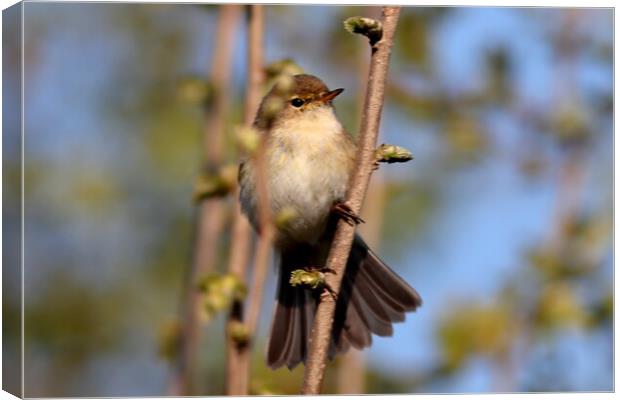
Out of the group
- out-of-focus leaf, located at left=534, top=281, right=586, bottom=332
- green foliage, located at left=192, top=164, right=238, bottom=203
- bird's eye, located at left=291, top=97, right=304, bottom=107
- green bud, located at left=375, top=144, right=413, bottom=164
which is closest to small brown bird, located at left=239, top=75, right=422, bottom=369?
bird's eye, located at left=291, top=97, right=304, bottom=107

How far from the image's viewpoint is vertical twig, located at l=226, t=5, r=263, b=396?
79.0 inches

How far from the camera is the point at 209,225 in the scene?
2195 mm

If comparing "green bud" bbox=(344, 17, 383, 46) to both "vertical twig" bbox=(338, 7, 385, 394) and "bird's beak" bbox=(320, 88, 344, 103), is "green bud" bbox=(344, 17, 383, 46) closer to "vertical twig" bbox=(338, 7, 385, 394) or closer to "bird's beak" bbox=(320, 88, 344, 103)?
"vertical twig" bbox=(338, 7, 385, 394)

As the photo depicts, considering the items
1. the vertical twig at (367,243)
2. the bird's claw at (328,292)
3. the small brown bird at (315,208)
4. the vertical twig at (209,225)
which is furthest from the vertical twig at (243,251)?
the small brown bird at (315,208)

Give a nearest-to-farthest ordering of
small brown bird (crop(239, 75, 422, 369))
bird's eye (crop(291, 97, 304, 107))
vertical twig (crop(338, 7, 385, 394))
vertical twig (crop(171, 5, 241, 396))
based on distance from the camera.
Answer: vertical twig (crop(171, 5, 241, 396)) < vertical twig (crop(338, 7, 385, 394)) < small brown bird (crop(239, 75, 422, 369)) < bird's eye (crop(291, 97, 304, 107))

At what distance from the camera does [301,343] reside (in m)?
3.25

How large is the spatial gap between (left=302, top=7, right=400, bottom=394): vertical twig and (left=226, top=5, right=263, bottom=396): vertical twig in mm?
130

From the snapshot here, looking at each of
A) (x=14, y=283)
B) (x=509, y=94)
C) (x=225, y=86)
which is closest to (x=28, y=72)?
(x=14, y=283)

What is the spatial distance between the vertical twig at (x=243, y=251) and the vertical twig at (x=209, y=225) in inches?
1.8

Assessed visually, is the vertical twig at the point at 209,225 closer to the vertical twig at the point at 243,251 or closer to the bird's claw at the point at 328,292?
the vertical twig at the point at 243,251

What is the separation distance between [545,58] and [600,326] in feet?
3.10

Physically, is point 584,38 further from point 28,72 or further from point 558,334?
point 28,72

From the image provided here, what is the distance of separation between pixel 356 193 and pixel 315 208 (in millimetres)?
1004

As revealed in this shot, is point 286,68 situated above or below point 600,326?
Answer: above
